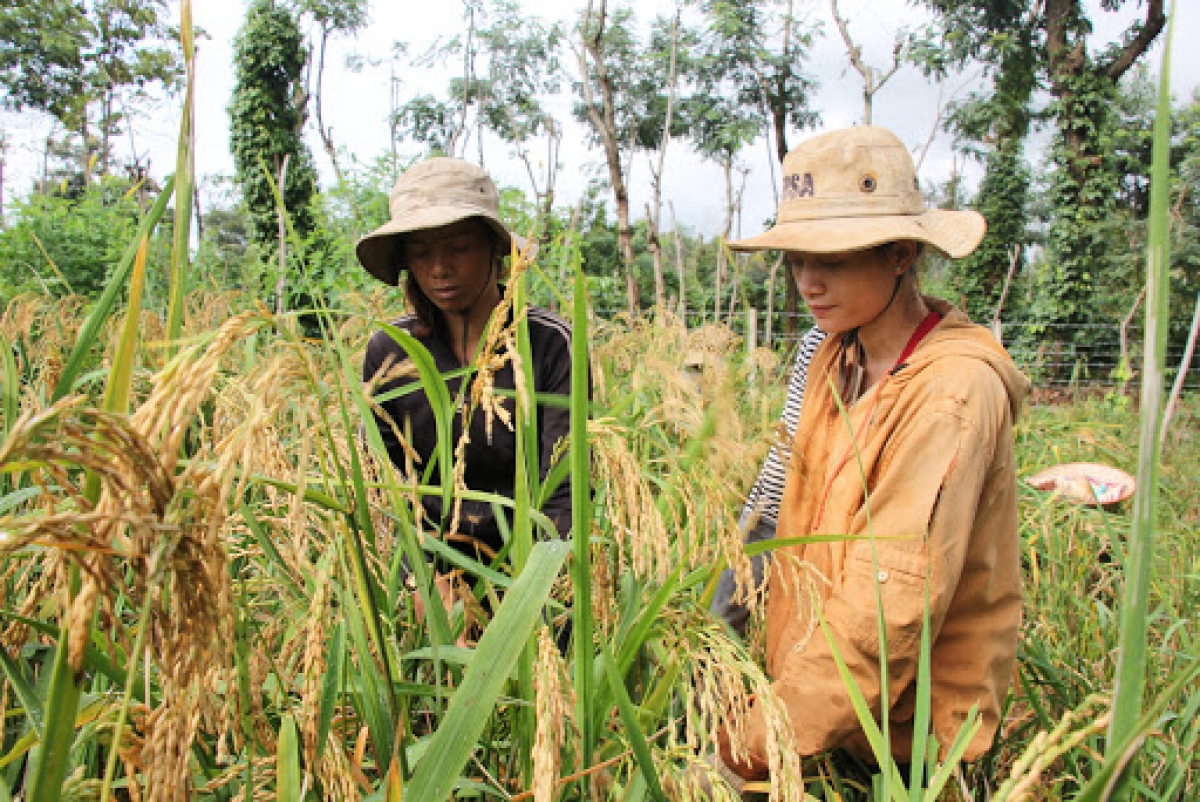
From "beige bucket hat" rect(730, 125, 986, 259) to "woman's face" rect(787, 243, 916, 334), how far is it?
6 centimetres

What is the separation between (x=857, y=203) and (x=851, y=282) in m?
0.16

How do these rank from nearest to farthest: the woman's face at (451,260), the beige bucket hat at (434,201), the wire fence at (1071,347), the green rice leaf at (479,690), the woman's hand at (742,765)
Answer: the green rice leaf at (479,690)
the woman's hand at (742,765)
the beige bucket hat at (434,201)
the woman's face at (451,260)
the wire fence at (1071,347)

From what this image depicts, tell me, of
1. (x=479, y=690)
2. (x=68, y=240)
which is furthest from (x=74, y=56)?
(x=479, y=690)

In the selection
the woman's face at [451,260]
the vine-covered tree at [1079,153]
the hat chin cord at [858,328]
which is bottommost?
the hat chin cord at [858,328]

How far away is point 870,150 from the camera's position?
161cm

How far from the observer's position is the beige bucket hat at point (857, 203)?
1.53m

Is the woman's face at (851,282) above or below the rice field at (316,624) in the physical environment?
above

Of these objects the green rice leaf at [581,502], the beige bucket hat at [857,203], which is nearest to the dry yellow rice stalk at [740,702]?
the green rice leaf at [581,502]

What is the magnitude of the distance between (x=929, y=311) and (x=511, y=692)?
1.29 m

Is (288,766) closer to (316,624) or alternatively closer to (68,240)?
(316,624)

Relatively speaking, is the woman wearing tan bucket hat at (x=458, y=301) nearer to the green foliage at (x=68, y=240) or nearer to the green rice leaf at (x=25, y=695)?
the green rice leaf at (x=25, y=695)

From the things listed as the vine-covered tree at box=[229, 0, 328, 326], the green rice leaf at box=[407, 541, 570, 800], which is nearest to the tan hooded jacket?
the green rice leaf at box=[407, 541, 570, 800]

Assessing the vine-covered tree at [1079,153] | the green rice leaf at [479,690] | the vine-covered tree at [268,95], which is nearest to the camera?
the green rice leaf at [479,690]

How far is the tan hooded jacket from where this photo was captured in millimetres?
Answer: 1259
